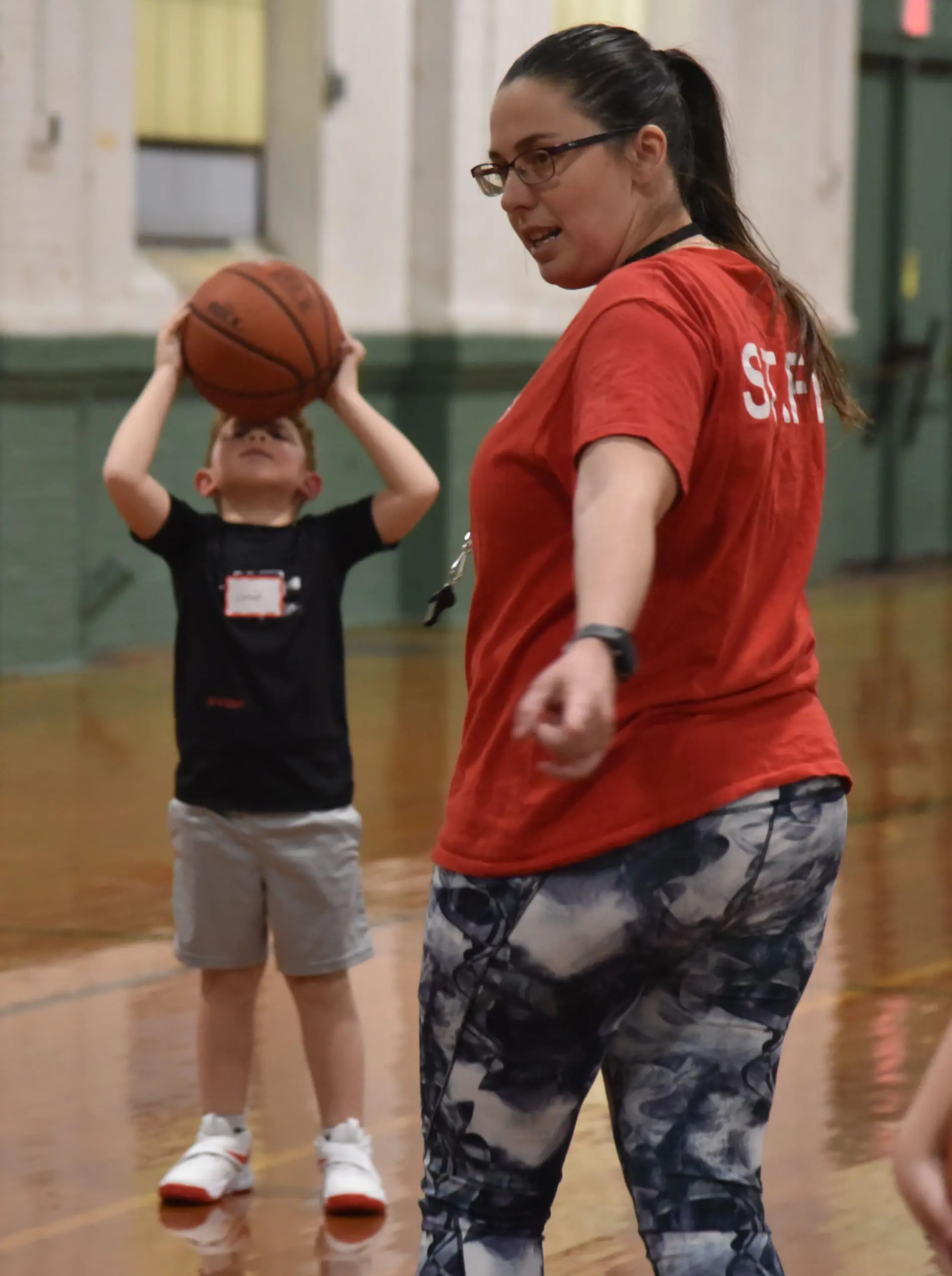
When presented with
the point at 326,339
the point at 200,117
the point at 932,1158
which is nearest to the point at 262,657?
the point at 326,339

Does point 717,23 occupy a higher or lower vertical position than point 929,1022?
higher

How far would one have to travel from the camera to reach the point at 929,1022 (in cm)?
542

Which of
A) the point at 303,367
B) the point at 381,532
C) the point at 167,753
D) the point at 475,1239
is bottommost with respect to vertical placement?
the point at 167,753

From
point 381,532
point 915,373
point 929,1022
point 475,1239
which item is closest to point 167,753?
point 929,1022

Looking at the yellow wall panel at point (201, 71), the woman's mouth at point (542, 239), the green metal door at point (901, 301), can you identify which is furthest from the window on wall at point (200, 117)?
the woman's mouth at point (542, 239)

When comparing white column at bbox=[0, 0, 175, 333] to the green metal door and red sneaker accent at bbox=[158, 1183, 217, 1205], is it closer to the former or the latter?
the green metal door

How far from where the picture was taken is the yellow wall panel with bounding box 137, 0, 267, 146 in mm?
11375

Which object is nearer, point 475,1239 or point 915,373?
point 475,1239

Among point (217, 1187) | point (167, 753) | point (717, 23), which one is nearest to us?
point (217, 1187)

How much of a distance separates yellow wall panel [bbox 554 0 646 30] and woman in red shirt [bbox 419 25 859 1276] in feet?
35.7

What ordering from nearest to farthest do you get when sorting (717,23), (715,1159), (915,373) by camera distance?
1. (715,1159)
2. (717,23)
3. (915,373)

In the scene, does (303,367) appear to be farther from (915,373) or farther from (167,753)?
(915,373)

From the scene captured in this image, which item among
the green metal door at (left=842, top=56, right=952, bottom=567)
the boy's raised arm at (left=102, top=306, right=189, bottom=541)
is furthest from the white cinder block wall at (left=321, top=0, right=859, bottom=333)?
the boy's raised arm at (left=102, top=306, right=189, bottom=541)

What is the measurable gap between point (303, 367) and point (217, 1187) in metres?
1.56
